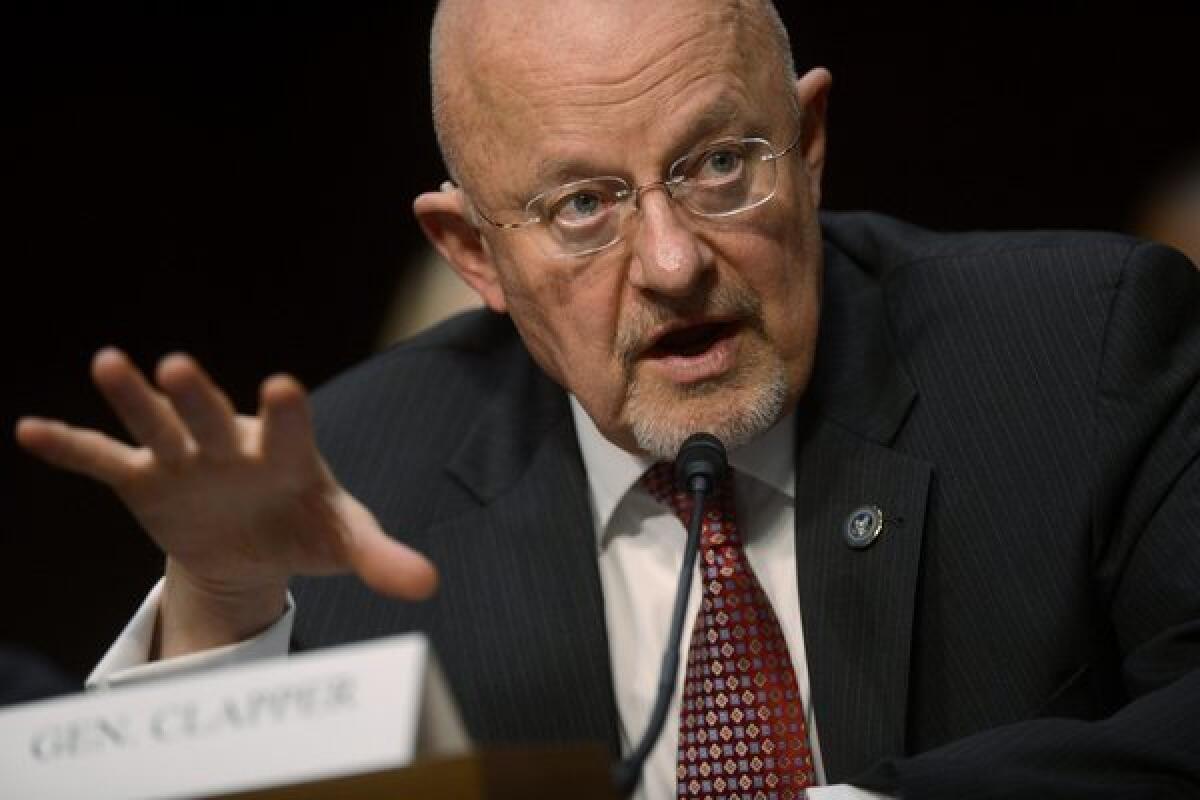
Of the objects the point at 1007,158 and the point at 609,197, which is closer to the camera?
the point at 609,197

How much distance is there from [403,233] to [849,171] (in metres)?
0.82

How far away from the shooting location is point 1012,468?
2154 mm

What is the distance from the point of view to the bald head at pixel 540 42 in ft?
6.91

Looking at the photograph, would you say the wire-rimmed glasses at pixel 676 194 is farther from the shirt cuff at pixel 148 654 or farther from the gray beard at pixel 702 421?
the shirt cuff at pixel 148 654

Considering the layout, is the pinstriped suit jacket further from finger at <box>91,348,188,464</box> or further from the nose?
finger at <box>91,348,188,464</box>

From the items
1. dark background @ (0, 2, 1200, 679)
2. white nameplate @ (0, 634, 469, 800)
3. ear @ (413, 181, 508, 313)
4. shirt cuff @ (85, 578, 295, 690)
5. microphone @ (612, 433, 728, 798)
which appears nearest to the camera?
white nameplate @ (0, 634, 469, 800)

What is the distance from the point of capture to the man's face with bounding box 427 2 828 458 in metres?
2.09

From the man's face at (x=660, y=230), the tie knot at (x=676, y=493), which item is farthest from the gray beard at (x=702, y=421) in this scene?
the tie knot at (x=676, y=493)

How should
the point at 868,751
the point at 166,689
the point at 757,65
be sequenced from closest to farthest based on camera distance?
the point at 166,689 → the point at 868,751 → the point at 757,65

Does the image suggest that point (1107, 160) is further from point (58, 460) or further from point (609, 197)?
point (58, 460)

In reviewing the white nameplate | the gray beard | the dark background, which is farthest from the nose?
the dark background

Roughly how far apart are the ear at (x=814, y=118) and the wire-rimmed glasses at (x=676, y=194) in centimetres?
16

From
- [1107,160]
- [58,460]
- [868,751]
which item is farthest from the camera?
[1107,160]

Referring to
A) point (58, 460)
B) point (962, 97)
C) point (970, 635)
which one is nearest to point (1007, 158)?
point (962, 97)
